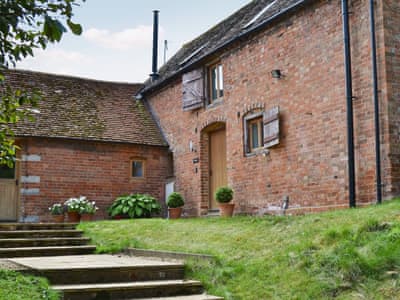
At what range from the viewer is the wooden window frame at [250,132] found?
1262 centimetres

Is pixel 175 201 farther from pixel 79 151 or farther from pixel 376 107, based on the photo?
pixel 376 107

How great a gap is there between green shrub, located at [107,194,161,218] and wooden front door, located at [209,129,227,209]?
2.10 m

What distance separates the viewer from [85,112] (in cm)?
1738

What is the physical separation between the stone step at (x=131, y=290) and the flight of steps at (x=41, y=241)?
3561mm

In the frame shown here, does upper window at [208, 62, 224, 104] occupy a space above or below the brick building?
above

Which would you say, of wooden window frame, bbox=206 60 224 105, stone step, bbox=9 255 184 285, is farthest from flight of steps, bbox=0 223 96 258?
wooden window frame, bbox=206 60 224 105

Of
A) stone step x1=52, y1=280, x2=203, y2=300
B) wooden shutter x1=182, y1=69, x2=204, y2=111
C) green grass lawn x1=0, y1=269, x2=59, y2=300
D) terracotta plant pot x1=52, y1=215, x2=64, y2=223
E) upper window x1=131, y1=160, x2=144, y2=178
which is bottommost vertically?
stone step x1=52, y1=280, x2=203, y2=300

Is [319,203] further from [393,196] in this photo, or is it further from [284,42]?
[284,42]

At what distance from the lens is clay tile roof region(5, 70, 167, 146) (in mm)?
16125

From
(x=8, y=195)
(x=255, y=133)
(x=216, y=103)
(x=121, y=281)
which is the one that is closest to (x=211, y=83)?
(x=216, y=103)

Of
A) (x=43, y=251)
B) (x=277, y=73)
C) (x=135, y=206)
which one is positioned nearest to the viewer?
(x=43, y=251)

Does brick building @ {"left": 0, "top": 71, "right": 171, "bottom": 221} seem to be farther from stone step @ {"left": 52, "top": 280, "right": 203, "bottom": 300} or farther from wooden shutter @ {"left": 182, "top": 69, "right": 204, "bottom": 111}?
stone step @ {"left": 52, "top": 280, "right": 203, "bottom": 300}

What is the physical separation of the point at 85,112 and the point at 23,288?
12331 millimetres

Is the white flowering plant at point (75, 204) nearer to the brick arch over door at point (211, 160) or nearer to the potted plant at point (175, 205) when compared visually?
the potted plant at point (175, 205)
